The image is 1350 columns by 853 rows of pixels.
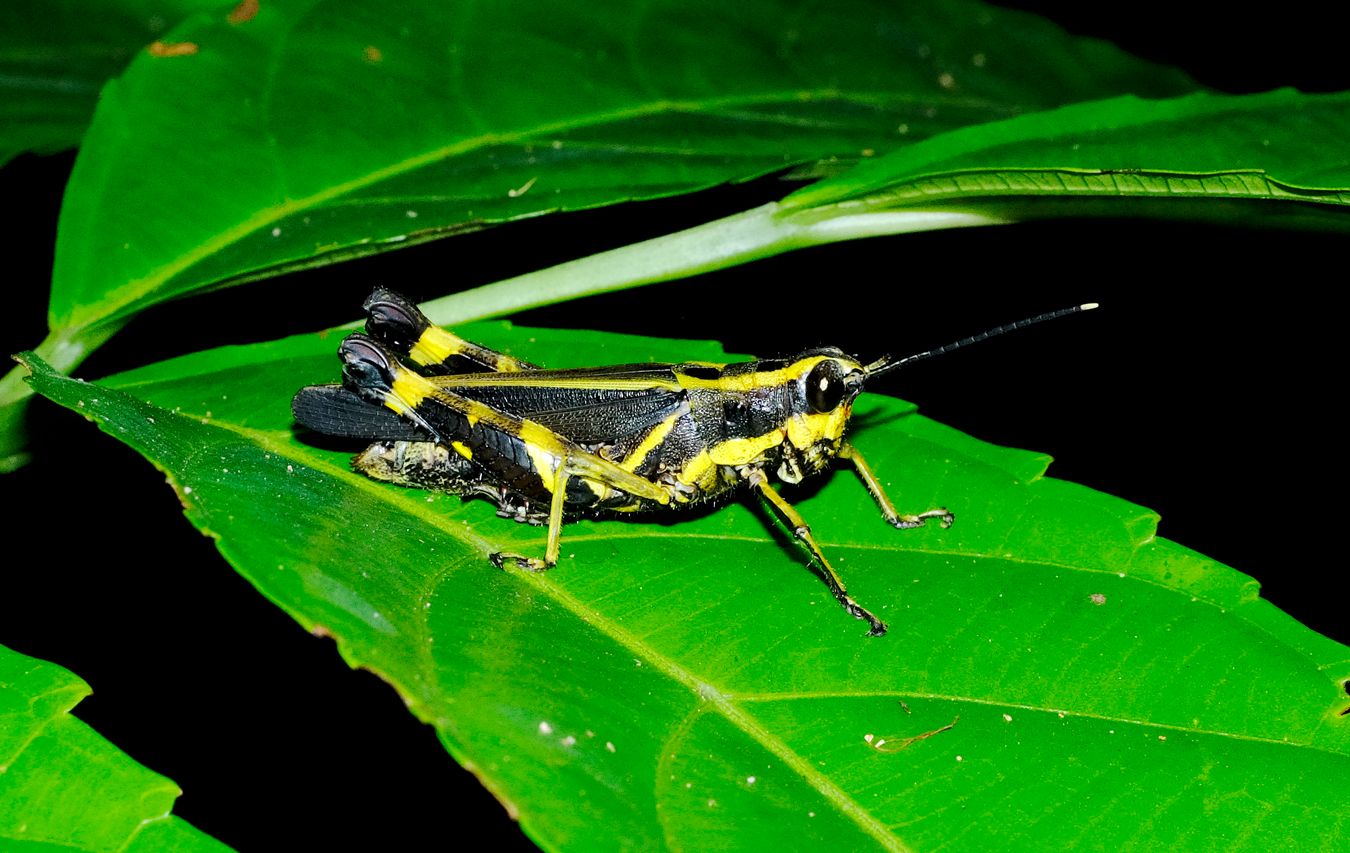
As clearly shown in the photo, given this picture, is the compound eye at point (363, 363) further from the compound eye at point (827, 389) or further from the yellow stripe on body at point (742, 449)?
the compound eye at point (827, 389)

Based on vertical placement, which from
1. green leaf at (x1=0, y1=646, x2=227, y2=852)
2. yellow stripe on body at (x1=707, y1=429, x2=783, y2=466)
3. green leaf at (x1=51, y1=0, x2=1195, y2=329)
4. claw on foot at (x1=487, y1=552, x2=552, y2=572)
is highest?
green leaf at (x1=51, y1=0, x2=1195, y2=329)

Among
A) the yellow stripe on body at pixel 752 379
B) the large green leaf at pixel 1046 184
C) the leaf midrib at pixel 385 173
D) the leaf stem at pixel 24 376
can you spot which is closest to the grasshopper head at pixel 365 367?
the large green leaf at pixel 1046 184

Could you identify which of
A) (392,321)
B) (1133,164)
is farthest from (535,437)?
(1133,164)

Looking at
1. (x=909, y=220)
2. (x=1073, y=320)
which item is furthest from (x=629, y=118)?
(x=1073, y=320)

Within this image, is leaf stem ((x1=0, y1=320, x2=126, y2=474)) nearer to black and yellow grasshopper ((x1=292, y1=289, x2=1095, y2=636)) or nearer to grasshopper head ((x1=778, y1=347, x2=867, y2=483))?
black and yellow grasshopper ((x1=292, y1=289, x2=1095, y2=636))

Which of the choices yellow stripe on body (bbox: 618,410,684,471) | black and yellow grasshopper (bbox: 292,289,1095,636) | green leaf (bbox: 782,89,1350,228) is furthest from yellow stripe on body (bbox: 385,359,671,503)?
green leaf (bbox: 782,89,1350,228)

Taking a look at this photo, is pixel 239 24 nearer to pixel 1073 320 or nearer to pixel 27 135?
pixel 27 135

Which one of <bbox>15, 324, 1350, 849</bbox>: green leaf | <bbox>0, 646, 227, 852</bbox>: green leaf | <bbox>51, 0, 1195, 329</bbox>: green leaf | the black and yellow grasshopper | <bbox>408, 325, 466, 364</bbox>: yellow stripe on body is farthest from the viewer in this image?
<bbox>408, 325, 466, 364</bbox>: yellow stripe on body

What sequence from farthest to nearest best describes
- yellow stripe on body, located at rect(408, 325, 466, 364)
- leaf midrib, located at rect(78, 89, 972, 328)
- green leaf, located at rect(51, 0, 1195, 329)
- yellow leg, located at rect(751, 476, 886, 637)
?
yellow stripe on body, located at rect(408, 325, 466, 364)
green leaf, located at rect(51, 0, 1195, 329)
leaf midrib, located at rect(78, 89, 972, 328)
yellow leg, located at rect(751, 476, 886, 637)
